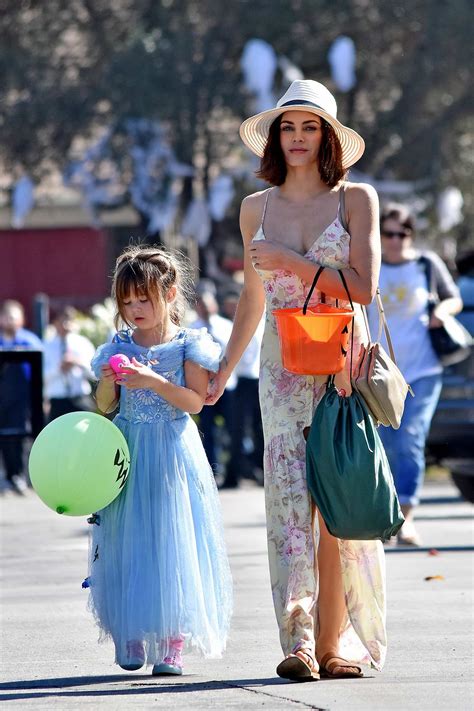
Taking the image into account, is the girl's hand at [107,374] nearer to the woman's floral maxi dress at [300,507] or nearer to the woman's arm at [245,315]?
the woman's arm at [245,315]

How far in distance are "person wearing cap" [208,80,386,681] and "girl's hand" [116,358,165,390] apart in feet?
1.29

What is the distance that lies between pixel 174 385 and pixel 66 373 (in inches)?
484

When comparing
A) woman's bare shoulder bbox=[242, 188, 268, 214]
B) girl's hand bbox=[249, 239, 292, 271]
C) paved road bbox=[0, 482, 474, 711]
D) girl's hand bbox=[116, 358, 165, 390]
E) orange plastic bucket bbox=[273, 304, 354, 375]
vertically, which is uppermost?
woman's bare shoulder bbox=[242, 188, 268, 214]

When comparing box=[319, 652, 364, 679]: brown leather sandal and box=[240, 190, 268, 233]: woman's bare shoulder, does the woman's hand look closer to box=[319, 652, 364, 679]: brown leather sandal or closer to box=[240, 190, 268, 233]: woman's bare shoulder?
box=[240, 190, 268, 233]: woman's bare shoulder

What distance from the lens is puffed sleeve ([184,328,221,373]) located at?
6191 mm

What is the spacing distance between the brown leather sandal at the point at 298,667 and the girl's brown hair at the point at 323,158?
1.63 meters

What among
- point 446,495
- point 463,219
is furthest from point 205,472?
point 463,219

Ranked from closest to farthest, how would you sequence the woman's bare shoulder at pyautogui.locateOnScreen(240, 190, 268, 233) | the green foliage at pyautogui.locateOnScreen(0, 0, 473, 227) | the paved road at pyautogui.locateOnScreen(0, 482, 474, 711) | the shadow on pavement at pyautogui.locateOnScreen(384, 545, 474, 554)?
the paved road at pyautogui.locateOnScreen(0, 482, 474, 711)
the woman's bare shoulder at pyautogui.locateOnScreen(240, 190, 268, 233)
the shadow on pavement at pyautogui.locateOnScreen(384, 545, 474, 554)
the green foliage at pyautogui.locateOnScreen(0, 0, 473, 227)

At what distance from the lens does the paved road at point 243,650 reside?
543cm

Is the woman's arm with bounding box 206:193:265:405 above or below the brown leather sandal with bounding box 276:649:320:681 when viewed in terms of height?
above

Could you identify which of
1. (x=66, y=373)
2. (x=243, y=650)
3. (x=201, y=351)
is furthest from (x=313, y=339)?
(x=66, y=373)

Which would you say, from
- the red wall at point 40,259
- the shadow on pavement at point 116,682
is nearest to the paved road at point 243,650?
the shadow on pavement at point 116,682

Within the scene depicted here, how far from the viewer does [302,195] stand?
609 centimetres

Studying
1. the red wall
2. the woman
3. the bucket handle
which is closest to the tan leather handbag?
the bucket handle
